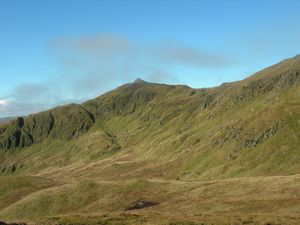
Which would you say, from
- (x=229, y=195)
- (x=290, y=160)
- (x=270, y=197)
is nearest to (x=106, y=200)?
(x=229, y=195)

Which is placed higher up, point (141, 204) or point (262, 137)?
point (262, 137)

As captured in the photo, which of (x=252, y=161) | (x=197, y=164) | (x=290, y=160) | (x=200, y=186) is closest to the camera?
(x=200, y=186)

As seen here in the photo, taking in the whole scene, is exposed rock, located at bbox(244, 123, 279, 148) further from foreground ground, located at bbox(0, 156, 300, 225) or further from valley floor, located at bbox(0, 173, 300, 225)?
valley floor, located at bbox(0, 173, 300, 225)

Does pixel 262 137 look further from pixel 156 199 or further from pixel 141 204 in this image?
pixel 141 204

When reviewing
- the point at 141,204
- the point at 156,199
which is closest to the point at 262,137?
the point at 156,199

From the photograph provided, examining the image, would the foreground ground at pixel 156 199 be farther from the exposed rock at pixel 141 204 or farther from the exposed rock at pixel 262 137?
the exposed rock at pixel 262 137

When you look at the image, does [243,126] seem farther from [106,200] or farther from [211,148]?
[106,200]

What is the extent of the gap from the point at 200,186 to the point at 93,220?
5434cm

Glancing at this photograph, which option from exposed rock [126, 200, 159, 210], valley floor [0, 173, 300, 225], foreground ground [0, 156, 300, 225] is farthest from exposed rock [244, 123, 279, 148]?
A: exposed rock [126, 200, 159, 210]

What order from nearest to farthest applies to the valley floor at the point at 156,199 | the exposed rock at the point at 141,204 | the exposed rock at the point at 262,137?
the valley floor at the point at 156,199
the exposed rock at the point at 141,204
the exposed rock at the point at 262,137

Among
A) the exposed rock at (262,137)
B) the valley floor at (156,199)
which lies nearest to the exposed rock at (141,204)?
the valley floor at (156,199)

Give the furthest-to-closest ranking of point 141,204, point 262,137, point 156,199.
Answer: point 262,137
point 156,199
point 141,204

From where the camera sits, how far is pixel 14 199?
414ft

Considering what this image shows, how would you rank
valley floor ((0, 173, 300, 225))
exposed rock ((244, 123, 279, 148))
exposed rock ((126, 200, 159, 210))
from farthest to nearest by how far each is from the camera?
exposed rock ((244, 123, 279, 148)) < exposed rock ((126, 200, 159, 210)) < valley floor ((0, 173, 300, 225))
